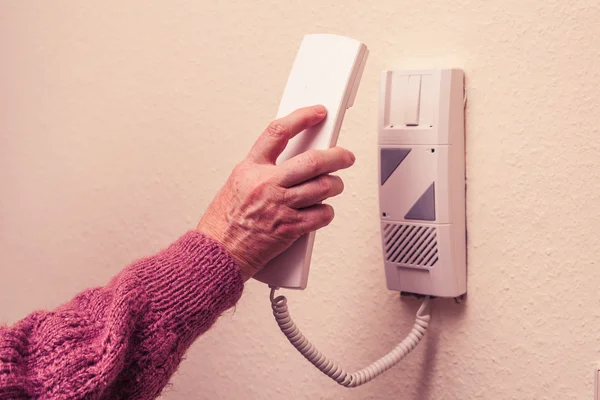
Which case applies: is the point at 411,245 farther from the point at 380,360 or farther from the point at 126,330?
the point at 126,330

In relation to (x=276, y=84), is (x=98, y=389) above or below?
below

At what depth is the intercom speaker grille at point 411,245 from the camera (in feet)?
2.11

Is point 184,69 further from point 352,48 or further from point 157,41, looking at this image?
point 352,48

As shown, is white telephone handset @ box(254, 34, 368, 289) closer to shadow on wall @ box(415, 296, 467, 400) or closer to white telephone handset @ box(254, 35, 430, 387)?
white telephone handset @ box(254, 35, 430, 387)

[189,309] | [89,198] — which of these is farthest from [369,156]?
[89,198]

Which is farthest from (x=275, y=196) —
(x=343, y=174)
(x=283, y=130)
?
(x=343, y=174)

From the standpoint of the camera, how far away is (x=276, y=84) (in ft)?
2.53

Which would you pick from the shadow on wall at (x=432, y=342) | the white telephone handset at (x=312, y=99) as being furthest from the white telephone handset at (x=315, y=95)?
the shadow on wall at (x=432, y=342)

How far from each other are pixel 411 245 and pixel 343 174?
0.12 meters

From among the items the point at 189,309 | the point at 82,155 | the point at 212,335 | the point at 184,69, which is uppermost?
the point at 184,69

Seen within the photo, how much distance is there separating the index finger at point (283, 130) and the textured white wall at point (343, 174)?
119 millimetres

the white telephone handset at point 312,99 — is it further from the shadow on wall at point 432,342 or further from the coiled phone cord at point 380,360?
the shadow on wall at point 432,342

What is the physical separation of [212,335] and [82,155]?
330 mm

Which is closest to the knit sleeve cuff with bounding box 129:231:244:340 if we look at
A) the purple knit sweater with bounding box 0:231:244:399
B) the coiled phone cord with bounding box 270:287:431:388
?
the purple knit sweater with bounding box 0:231:244:399
